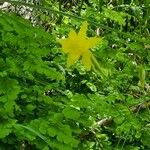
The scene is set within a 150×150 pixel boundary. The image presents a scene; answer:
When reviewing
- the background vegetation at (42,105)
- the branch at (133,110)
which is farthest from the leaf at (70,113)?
the branch at (133,110)

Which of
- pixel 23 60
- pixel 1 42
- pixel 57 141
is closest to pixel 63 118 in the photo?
pixel 57 141

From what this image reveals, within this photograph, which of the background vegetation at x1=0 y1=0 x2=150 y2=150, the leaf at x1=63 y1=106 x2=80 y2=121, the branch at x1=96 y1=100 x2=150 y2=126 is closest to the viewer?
the background vegetation at x1=0 y1=0 x2=150 y2=150

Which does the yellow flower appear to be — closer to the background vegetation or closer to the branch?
the background vegetation

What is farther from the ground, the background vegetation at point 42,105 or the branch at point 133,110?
the background vegetation at point 42,105

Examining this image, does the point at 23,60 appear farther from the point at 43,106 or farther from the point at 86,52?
the point at 86,52

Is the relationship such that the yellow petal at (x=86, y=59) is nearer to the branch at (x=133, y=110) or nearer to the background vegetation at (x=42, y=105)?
the background vegetation at (x=42, y=105)

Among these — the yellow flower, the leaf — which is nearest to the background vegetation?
the leaf

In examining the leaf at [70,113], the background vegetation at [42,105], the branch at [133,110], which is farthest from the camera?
the branch at [133,110]

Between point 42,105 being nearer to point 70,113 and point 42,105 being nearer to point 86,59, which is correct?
point 70,113
